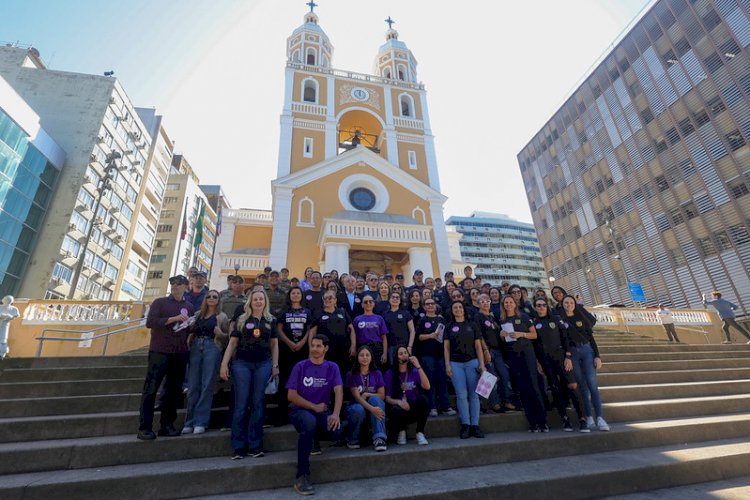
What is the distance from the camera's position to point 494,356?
5.39m

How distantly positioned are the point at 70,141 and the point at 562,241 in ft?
160

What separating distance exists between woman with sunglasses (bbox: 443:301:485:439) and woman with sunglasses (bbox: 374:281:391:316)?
1.07 m

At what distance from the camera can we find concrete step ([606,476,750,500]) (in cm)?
319

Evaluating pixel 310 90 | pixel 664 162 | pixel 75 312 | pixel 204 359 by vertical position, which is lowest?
pixel 204 359

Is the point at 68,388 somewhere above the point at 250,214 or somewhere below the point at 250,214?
below

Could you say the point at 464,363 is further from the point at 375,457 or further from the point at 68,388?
the point at 68,388

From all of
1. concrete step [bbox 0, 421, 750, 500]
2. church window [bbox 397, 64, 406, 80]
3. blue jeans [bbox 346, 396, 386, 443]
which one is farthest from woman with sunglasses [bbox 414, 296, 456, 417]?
church window [bbox 397, 64, 406, 80]

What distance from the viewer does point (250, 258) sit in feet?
54.5

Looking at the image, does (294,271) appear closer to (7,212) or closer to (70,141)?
(7,212)

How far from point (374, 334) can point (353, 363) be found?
0.47m

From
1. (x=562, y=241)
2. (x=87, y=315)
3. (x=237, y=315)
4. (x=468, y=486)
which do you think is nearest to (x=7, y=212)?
(x=87, y=315)

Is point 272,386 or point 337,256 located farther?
point 337,256

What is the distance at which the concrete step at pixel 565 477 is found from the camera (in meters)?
3.03

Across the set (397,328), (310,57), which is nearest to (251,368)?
(397,328)
